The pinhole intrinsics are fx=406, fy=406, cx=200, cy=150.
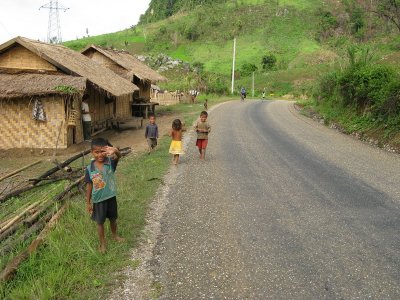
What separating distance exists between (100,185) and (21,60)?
13413 mm

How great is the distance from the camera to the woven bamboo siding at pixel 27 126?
15.0 meters

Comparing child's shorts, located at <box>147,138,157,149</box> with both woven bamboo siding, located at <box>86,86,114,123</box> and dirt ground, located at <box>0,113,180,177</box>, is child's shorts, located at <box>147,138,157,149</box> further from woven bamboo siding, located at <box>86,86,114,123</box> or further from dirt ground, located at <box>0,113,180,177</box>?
woven bamboo siding, located at <box>86,86,114,123</box>

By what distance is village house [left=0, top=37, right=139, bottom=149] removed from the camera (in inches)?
572

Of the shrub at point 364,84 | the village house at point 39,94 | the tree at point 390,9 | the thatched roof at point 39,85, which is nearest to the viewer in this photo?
the thatched roof at point 39,85

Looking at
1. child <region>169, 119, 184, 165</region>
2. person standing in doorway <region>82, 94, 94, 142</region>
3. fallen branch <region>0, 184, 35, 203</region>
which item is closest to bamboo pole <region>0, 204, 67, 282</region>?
fallen branch <region>0, 184, 35, 203</region>

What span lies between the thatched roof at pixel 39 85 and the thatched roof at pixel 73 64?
82 centimetres

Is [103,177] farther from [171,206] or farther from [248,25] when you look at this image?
[248,25]

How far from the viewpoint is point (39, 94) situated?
14.4 metres

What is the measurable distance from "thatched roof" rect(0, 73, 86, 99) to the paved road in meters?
5.39

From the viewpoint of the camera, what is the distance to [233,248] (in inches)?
219

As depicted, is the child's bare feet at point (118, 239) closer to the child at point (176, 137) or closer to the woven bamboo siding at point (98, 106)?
the child at point (176, 137)

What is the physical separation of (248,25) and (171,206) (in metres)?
80.2

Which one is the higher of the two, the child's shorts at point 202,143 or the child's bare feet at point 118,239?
the child's shorts at point 202,143

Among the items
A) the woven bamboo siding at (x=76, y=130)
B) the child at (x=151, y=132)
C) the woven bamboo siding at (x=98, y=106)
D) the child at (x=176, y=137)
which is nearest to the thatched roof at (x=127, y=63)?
the woven bamboo siding at (x=98, y=106)
